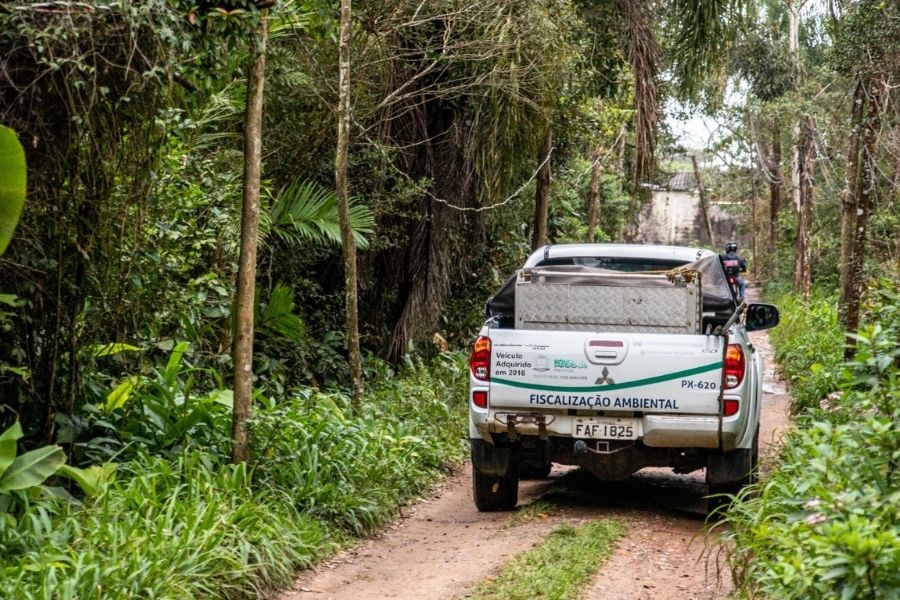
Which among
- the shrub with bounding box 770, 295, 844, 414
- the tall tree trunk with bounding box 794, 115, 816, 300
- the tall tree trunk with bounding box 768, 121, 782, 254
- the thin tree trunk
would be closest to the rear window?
the shrub with bounding box 770, 295, 844, 414

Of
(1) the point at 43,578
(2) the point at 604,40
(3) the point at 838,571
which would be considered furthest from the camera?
(2) the point at 604,40

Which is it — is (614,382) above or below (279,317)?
below

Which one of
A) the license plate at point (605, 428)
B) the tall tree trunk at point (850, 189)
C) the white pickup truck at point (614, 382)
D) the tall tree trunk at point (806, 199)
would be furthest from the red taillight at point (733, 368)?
the tall tree trunk at point (806, 199)

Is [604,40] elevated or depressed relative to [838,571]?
elevated

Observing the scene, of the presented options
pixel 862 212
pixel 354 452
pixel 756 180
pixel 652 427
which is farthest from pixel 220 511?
pixel 756 180

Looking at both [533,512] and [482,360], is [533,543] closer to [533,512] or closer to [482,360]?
[533,512]

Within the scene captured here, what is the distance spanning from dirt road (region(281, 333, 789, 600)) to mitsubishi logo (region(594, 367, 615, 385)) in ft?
3.53

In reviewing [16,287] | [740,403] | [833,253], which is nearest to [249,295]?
[16,287]

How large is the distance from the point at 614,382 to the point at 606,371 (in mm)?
95

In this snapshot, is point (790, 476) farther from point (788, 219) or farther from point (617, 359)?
point (788, 219)

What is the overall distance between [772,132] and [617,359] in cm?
3075

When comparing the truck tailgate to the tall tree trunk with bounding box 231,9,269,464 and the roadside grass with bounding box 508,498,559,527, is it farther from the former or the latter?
the tall tree trunk with bounding box 231,9,269,464

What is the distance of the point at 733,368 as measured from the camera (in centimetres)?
A: 739

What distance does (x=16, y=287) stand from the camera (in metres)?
6.55
